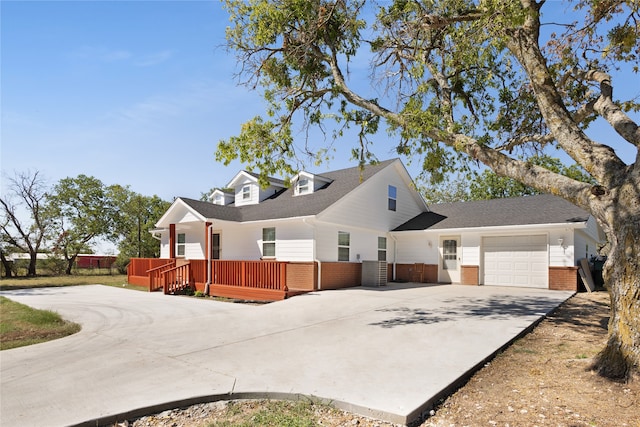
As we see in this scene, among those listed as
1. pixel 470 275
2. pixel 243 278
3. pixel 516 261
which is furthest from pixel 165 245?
pixel 516 261

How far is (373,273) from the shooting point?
55.4ft

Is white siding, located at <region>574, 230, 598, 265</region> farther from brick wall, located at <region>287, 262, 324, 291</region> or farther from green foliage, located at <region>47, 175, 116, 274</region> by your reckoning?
green foliage, located at <region>47, 175, 116, 274</region>

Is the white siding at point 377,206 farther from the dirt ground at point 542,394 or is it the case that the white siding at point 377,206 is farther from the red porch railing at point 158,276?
the dirt ground at point 542,394

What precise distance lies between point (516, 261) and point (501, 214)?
2403 mm

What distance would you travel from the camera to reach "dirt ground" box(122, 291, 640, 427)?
3838 mm

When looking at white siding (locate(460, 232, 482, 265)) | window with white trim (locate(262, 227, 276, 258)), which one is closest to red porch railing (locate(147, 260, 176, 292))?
window with white trim (locate(262, 227, 276, 258))

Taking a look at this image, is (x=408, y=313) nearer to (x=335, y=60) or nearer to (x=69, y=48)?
(x=335, y=60)

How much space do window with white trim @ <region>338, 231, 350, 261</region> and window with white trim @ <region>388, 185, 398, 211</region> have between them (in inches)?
169

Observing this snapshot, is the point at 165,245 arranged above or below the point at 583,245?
below

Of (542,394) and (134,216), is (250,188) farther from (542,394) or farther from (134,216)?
(542,394)

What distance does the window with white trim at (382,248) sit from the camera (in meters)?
19.7

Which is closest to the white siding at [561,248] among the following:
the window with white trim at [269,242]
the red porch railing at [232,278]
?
the red porch railing at [232,278]

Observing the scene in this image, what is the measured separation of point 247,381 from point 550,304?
9.86 metres

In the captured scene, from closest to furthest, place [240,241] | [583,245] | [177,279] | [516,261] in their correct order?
[177,279], [516,261], [583,245], [240,241]
